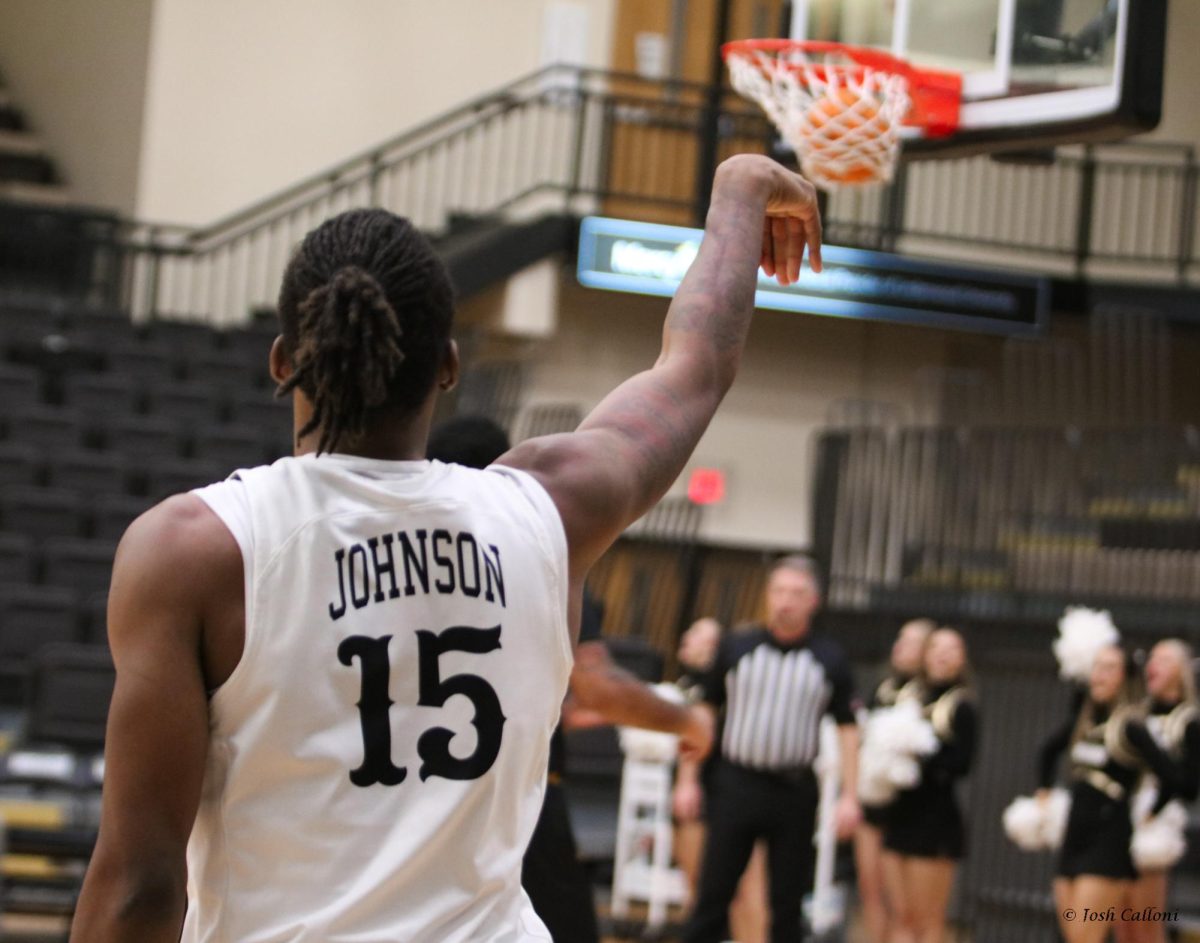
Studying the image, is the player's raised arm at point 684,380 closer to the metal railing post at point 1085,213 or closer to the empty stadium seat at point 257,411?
the empty stadium seat at point 257,411

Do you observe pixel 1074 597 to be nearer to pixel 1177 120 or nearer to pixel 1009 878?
pixel 1009 878

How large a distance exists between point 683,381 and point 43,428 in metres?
10.0

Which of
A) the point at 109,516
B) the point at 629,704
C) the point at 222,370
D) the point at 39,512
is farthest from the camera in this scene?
the point at 222,370

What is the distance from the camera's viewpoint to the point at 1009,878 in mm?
10742

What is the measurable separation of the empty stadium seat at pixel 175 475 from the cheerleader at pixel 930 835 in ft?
15.3

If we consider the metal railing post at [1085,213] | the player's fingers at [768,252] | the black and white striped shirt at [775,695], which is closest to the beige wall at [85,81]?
the metal railing post at [1085,213]

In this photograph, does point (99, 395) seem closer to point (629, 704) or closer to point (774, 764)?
point (774, 764)

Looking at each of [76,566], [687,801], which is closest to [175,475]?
[76,566]

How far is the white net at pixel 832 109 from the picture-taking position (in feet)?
16.2

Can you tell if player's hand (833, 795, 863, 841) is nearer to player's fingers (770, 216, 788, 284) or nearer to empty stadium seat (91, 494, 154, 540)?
empty stadium seat (91, 494, 154, 540)

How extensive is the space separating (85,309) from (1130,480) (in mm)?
7869

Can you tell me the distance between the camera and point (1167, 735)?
8.10 metres

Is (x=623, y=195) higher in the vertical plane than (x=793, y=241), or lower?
higher

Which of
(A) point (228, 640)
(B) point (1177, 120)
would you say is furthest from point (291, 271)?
(B) point (1177, 120)
